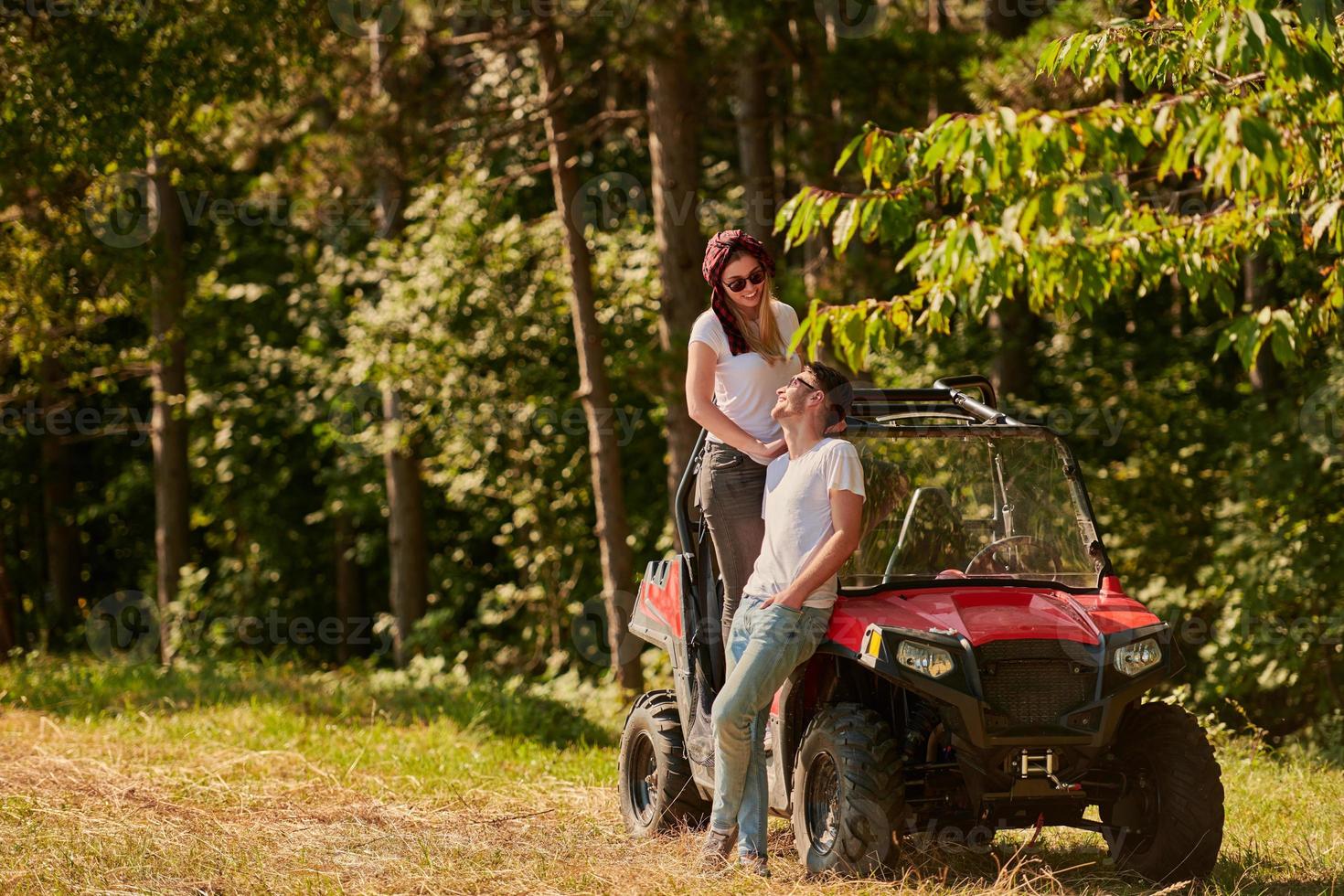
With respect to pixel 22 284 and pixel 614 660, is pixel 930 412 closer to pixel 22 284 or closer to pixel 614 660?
pixel 614 660

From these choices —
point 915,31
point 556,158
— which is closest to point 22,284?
point 556,158

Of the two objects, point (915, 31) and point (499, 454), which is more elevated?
point (915, 31)

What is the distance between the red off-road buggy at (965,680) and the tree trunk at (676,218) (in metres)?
6.75

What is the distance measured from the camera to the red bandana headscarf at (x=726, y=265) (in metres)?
5.95

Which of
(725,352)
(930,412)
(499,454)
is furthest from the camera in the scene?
(499,454)

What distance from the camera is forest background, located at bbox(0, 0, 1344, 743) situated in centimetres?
686

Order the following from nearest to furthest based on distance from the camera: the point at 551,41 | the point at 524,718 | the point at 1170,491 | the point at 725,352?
the point at 725,352
the point at 524,718
the point at 1170,491
the point at 551,41

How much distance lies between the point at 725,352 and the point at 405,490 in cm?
1390

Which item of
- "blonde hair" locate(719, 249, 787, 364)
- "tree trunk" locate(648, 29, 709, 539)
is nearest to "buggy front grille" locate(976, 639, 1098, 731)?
"blonde hair" locate(719, 249, 787, 364)

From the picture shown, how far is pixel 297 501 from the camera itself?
24.2m

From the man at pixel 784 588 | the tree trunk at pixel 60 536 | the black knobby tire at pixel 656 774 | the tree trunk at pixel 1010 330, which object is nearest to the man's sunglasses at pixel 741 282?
the man at pixel 784 588

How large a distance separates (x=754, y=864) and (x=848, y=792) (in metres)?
0.57

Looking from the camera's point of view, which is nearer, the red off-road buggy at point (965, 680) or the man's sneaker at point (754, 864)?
the red off-road buggy at point (965, 680)

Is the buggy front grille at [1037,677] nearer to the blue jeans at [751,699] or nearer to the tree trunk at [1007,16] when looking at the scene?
the blue jeans at [751,699]
